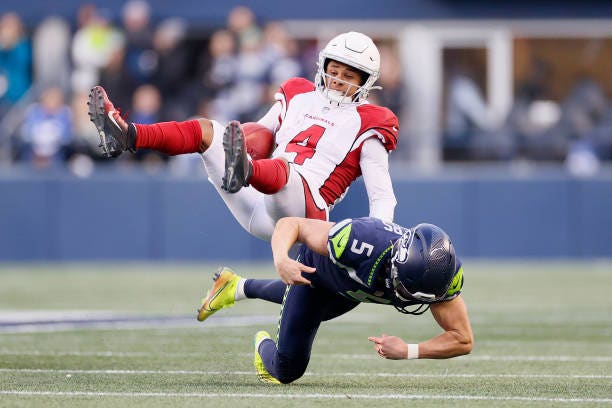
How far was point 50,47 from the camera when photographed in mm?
17297

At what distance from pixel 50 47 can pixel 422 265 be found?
504 inches

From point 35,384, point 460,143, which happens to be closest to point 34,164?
point 460,143

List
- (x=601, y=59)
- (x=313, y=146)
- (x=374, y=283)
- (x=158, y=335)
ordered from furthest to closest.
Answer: (x=601, y=59), (x=158, y=335), (x=313, y=146), (x=374, y=283)

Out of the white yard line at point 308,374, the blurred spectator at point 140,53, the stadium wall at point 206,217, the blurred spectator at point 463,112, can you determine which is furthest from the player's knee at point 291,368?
the blurred spectator at point 463,112

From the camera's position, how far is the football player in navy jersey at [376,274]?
5.39 meters

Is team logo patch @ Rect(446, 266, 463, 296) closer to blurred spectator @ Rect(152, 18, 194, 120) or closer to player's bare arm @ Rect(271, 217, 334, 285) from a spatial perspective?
player's bare arm @ Rect(271, 217, 334, 285)

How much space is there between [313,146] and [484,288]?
586 cm

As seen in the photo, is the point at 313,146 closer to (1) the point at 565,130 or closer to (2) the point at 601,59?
(1) the point at 565,130

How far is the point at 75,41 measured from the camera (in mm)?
15828

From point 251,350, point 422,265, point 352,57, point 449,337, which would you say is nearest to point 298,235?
point 422,265

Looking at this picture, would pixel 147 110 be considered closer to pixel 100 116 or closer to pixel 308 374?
pixel 308 374

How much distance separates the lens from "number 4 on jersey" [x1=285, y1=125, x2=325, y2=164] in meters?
6.70

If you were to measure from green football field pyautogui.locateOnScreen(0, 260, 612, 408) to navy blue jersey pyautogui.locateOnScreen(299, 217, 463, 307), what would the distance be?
17.4 inches

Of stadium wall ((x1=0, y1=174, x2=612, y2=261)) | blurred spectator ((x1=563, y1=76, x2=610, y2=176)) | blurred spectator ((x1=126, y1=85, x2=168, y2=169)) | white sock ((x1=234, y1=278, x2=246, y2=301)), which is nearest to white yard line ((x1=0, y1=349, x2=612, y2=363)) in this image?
white sock ((x1=234, y1=278, x2=246, y2=301))
